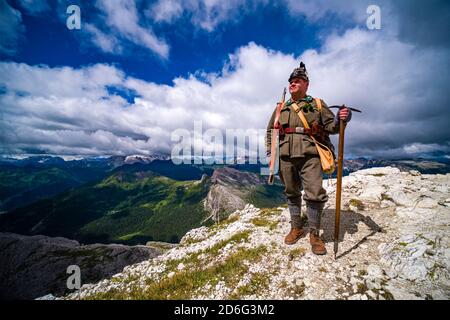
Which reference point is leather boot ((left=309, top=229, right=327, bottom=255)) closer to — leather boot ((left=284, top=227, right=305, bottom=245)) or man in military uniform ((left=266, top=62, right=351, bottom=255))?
man in military uniform ((left=266, top=62, right=351, bottom=255))

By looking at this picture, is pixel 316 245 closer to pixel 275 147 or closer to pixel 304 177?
pixel 304 177

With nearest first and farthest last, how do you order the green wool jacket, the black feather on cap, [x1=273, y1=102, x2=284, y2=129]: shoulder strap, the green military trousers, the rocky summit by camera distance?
1. the rocky summit
2. the green military trousers
3. the green wool jacket
4. the black feather on cap
5. [x1=273, y1=102, x2=284, y2=129]: shoulder strap

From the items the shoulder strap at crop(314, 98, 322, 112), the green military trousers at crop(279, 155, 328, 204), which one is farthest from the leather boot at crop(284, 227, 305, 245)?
the shoulder strap at crop(314, 98, 322, 112)

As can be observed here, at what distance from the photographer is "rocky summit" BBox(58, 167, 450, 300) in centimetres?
510

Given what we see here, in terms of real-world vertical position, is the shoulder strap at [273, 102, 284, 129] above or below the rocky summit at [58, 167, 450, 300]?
above

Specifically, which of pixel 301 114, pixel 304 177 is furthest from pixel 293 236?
pixel 301 114

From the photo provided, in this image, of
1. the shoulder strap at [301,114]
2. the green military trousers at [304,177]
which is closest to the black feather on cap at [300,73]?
the shoulder strap at [301,114]

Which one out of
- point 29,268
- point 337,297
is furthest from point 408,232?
point 29,268

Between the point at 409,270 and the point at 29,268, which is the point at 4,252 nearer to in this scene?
the point at 29,268

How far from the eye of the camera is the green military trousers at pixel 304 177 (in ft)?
21.8

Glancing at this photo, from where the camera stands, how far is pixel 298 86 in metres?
7.22

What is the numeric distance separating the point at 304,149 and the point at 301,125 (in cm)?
85

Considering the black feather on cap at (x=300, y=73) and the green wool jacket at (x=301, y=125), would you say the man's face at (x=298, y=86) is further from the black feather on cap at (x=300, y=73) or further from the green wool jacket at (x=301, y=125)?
the green wool jacket at (x=301, y=125)

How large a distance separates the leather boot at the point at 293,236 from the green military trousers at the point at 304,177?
1.15 meters
